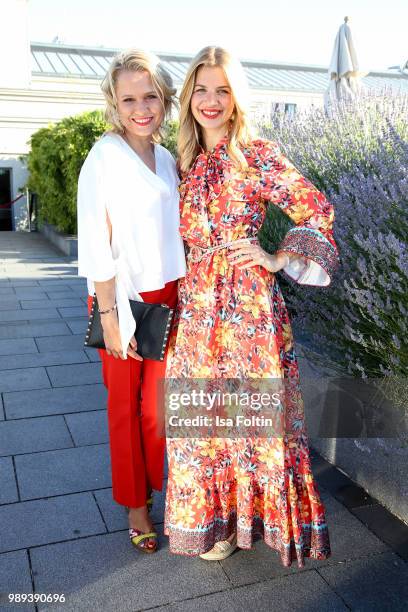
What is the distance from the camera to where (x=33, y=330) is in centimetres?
583

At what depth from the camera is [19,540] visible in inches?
99.3

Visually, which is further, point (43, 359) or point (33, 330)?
point (33, 330)

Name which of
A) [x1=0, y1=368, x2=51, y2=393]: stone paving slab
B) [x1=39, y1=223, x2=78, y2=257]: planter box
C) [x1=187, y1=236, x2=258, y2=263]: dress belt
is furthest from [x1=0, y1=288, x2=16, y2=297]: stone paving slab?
[x1=187, y1=236, x2=258, y2=263]: dress belt

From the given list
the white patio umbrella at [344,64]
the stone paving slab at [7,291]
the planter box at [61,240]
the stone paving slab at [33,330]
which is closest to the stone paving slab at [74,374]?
the stone paving slab at [33,330]

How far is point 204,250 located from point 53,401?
2160 mm

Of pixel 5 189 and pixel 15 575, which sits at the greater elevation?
pixel 5 189

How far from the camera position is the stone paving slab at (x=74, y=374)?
173 inches

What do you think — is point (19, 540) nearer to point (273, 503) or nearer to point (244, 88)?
point (273, 503)

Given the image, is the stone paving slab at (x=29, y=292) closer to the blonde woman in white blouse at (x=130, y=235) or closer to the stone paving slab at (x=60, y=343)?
the stone paving slab at (x=60, y=343)

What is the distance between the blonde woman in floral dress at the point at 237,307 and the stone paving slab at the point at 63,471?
0.77 meters

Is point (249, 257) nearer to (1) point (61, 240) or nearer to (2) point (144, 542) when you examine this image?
(2) point (144, 542)

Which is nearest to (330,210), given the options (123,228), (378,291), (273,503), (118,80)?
(378,291)

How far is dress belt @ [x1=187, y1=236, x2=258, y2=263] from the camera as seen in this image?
223 centimetres

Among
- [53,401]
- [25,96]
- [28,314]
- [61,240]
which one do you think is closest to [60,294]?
[28,314]
